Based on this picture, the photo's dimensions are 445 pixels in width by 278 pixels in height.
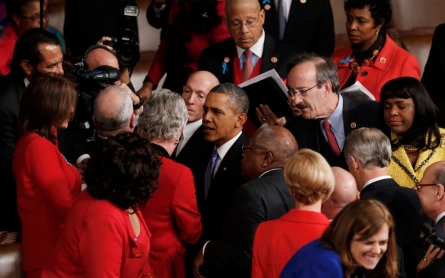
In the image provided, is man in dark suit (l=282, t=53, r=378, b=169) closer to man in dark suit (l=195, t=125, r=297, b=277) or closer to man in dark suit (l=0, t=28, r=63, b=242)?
man in dark suit (l=195, t=125, r=297, b=277)

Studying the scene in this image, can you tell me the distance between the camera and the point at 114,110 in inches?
165

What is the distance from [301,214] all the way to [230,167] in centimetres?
106

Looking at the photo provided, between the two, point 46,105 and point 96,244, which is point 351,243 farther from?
point 46,105

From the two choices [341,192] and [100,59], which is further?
[100,59]

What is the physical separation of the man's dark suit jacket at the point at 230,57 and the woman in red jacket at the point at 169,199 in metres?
1.06

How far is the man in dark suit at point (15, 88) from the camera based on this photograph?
13.8ft

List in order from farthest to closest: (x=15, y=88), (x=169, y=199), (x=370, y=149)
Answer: (x=15, y=88) < (x=370, y=149) < (x=169, y=199)

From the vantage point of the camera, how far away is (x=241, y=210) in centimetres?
363

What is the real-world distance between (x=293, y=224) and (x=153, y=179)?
22.4 inches

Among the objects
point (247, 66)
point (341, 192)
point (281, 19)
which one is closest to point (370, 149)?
point (341, 192)

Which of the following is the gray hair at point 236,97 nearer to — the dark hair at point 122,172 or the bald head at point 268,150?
the bald head at point 268,150

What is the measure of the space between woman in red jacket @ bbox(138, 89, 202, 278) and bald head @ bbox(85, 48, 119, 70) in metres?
0.86

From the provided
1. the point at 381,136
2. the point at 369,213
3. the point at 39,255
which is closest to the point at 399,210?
the point at 381,136

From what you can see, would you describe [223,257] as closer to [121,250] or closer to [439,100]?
[121,250]
